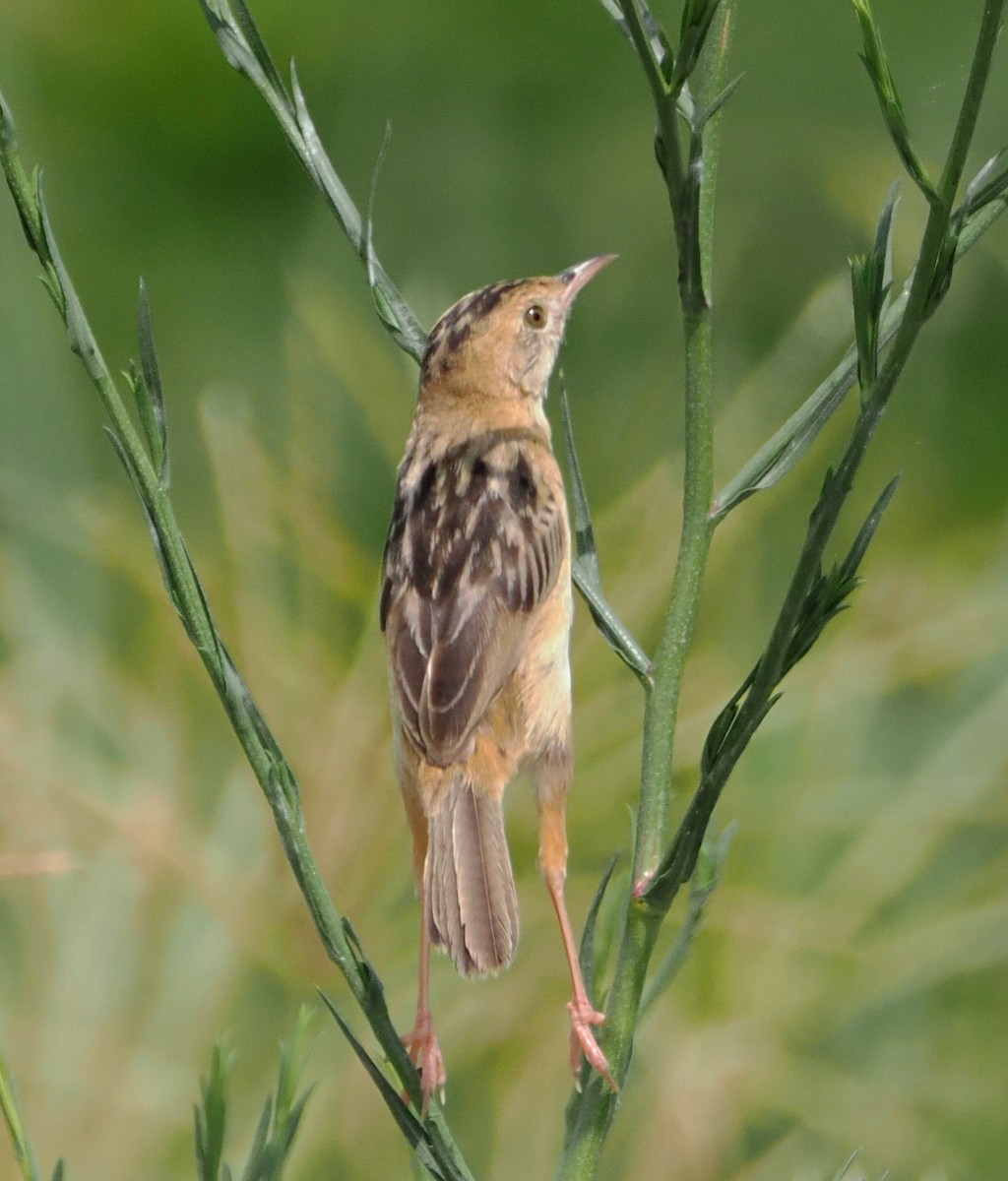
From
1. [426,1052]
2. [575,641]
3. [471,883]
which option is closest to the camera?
[426,1052]

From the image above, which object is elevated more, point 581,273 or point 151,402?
point 581,273

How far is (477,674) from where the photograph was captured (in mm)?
1535

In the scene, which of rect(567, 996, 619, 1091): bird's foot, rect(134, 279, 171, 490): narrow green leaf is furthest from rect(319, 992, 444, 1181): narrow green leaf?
rect(134, 279, 171, 490): narrow green leaf

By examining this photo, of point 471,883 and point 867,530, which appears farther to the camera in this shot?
point 471,883

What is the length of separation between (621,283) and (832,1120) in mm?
1413

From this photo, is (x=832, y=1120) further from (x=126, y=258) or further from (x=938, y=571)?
(x=126, y=258)

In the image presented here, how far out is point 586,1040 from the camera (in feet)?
3.60

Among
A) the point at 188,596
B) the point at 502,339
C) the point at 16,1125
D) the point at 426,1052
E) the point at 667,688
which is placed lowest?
the point at 426,1052

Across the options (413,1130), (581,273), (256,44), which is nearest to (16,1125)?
(413,1130)

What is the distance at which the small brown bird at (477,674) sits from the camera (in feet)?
4.34

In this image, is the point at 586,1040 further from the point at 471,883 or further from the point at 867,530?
the point at 867,530

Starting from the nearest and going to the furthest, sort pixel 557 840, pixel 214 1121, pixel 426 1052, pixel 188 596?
pixel 188 596 → pixel 214 1121 → pixel 426 1052 → pixel 557 840

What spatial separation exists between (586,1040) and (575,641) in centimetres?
142

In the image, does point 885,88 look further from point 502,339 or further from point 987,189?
point 502,339
